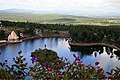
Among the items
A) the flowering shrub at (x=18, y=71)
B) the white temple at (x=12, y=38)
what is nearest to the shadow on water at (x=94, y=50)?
the white temple at (x=12, y=38)

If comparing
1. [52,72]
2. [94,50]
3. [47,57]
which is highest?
[52,72]

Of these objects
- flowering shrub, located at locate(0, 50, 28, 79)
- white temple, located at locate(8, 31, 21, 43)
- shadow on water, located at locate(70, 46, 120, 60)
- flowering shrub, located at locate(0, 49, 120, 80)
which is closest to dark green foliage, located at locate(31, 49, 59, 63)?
flowering shrub, located at locate(0, 50, 28, 79)

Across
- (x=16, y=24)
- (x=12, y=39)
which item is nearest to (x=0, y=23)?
(x=16, y=24)

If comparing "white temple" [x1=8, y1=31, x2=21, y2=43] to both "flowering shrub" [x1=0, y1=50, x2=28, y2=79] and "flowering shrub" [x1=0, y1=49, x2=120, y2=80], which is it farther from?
"flowering shrub" [x1=0, y1=49, x2=120, y2=80]

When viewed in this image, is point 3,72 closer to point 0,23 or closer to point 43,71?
point 43,71

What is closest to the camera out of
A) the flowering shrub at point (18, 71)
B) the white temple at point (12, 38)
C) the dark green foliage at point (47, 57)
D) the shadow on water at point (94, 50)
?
the flowering shrub at point (18, 71)

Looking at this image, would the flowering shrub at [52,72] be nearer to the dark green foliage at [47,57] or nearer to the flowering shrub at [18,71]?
the flowering shrub at [18,71]

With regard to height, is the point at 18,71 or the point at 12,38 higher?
the point at 18,71

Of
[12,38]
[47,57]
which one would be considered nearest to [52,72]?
[47,57]

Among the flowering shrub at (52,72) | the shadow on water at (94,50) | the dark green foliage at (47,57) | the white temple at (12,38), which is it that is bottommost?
the shadow on water at (94,50)

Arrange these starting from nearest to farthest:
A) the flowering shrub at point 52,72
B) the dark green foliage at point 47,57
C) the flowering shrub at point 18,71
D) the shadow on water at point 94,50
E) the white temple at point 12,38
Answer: the flowering shrub at point 52,72, the flowering shrub at point 18,71, the dark green foliage at point 47,57, the shadow on water at point 94,50, the white temple at point 12,38

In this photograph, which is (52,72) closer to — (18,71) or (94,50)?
(18,71)
